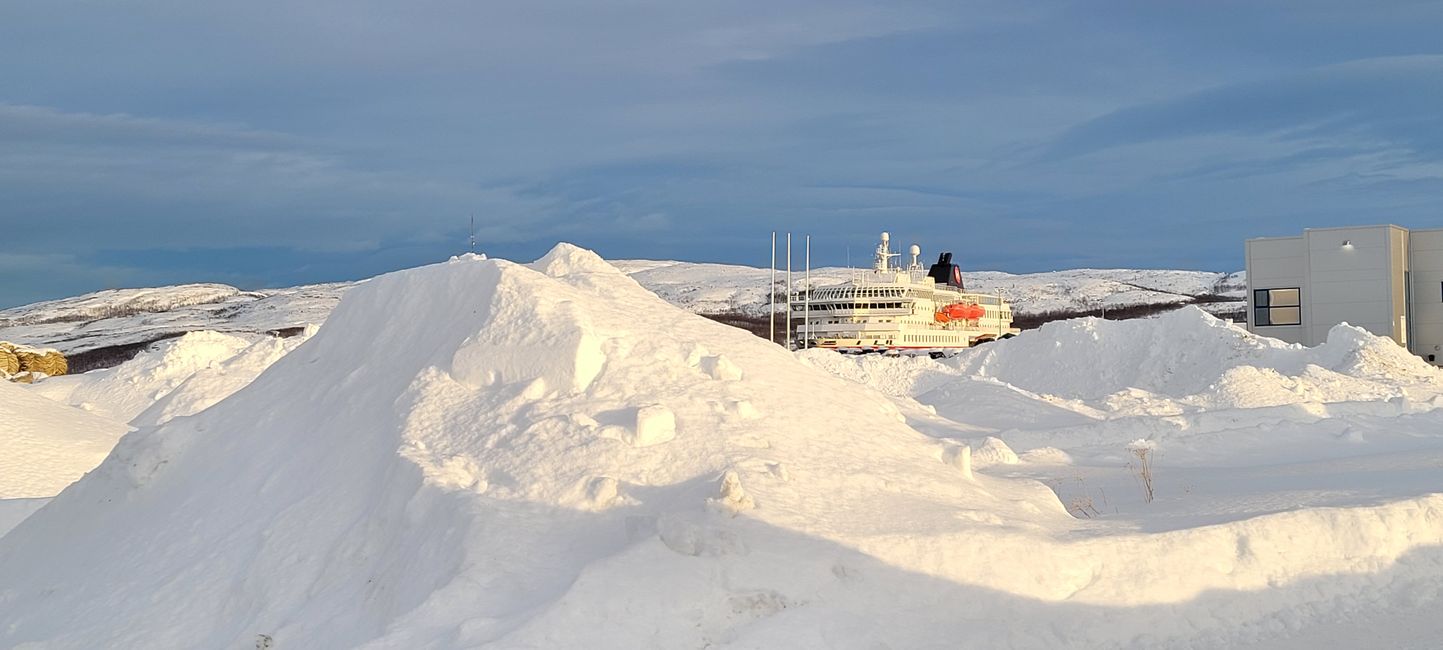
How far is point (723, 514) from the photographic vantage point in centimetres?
713

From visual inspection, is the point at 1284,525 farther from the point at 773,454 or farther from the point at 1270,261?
the point at 1270,261

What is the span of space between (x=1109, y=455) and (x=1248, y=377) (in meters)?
8.71

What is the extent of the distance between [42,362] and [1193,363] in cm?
3129

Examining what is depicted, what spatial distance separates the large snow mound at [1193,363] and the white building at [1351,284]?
27.9 ft

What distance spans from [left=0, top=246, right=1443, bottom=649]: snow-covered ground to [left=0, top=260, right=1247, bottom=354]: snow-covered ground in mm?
86214

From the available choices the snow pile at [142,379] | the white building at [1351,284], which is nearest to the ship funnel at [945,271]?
the white building at [1351,284]

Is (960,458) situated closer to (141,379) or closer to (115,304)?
(141,379)

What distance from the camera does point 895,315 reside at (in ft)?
169

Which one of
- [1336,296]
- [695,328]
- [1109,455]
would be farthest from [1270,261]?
[695,328]

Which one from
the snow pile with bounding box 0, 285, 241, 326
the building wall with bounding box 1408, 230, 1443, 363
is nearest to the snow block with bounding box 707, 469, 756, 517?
the building wall with bounding box 1408, 230, 1443, 363

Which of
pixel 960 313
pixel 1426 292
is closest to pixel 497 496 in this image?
pixel 1426 292

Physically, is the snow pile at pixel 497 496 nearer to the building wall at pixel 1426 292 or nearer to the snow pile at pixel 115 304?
the building wall at pixel 1426 292

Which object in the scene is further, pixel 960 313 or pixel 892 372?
pixel 960 313

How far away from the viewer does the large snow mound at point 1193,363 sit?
23578mm
